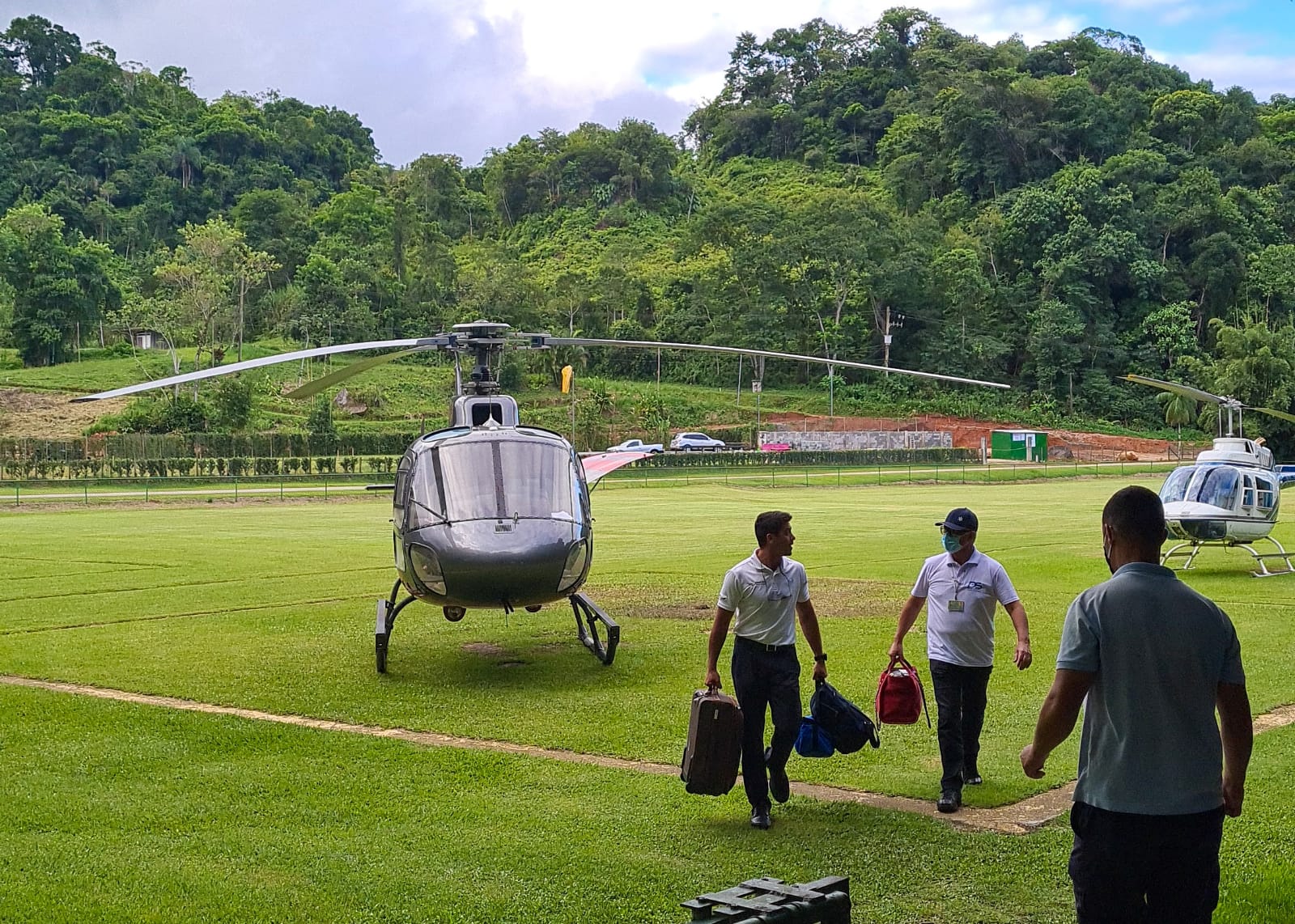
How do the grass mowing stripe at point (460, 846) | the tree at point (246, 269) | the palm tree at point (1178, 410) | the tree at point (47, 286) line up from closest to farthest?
the grass mowing stripe at point (460, 846) → the palm tree at point (1178, 410) → the tree at point (47, 286) → the tree at point (246, 269)

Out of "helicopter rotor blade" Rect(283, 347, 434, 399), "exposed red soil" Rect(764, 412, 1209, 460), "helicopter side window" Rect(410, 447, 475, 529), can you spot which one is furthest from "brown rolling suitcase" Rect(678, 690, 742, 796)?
"exposed red soil" Rect(764, 412, 1209, 460)

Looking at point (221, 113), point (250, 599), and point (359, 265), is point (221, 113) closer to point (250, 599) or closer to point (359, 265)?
point (359, 265)

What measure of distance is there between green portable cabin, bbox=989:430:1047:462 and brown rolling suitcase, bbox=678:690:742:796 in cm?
7071

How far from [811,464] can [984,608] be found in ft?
186

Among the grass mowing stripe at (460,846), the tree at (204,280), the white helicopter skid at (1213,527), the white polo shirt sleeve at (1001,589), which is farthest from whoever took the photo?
the tree at (204,280)

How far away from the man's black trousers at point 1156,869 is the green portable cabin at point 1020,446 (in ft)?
240

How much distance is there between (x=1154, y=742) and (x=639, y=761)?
5.03m

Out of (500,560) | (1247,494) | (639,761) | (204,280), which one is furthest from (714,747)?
(204,280)

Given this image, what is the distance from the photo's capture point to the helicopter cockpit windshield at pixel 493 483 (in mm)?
11250

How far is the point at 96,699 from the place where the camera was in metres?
10.7

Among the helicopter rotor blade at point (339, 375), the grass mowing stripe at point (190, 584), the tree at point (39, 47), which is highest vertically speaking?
the tree at point (39, 47)

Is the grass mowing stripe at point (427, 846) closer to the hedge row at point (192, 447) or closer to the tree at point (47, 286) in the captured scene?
the hedge row at point (192, 447)

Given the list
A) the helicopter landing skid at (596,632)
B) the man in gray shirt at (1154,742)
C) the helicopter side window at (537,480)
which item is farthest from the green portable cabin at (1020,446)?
the man in gray shirt at (1154,742)

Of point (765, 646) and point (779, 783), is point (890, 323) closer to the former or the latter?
point (779, 783)
